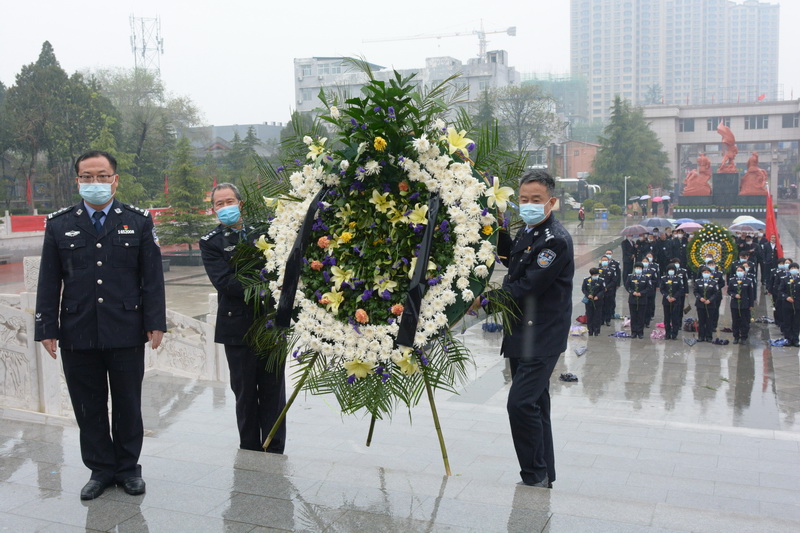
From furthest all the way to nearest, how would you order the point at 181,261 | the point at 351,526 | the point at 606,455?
the point at 181,261
the point at 606,455
the point at 351,526

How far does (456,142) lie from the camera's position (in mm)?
3631

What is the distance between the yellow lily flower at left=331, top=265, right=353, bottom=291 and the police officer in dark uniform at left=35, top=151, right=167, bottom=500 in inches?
32.1

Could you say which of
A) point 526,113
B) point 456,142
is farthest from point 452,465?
point 526,113

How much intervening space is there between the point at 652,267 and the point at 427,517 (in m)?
10.7

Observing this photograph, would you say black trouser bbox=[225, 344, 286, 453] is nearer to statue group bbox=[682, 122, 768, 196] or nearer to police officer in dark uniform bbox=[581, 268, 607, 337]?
police officer in dark uniform bbox=[581, 268, 607, 337]

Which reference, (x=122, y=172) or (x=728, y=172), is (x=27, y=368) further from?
(x=728, y=172)

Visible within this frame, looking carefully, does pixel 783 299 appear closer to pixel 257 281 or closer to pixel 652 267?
pixel 652 267

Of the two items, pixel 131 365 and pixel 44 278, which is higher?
pixel 44 278

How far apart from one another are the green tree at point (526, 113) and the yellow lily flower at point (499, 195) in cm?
4560

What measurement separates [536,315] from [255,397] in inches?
66.2

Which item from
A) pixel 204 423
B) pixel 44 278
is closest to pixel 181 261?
pixel 204 423

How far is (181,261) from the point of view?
80.9 feet

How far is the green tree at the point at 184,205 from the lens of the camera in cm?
2375

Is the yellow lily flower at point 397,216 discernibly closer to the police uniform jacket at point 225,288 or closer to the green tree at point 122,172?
the police uniform jacket at point 225,288
